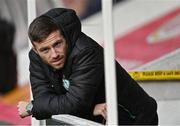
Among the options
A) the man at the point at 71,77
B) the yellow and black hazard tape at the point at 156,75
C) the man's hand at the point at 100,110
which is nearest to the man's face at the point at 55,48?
the man at the point at 71,77

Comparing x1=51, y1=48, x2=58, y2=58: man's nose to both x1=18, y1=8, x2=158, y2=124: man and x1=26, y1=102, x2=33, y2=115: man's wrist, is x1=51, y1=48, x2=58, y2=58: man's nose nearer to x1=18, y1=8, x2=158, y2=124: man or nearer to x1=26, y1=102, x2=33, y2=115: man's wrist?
x1=18, y1=8, x2=158, y2=124: man

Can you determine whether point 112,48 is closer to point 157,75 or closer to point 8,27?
point 157,75

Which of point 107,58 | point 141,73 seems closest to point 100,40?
point 141,73

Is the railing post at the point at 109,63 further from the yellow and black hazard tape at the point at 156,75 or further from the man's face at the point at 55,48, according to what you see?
the yellow and black hazard tape at the point at 156,75

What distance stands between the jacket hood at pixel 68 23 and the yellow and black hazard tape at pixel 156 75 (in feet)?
4.10

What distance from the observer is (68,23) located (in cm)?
270

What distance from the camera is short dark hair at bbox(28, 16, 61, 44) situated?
2717 millimetres

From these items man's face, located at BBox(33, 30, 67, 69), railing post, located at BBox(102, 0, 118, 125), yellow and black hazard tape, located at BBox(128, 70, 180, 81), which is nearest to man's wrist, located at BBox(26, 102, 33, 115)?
man's face, located at BBox(33, 30, 67, 69)

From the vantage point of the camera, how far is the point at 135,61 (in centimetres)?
418

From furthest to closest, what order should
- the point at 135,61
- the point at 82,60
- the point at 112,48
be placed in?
the point at 135,61
the point at 82,60
the point at 112,48

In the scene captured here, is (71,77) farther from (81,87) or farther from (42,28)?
(42,28)

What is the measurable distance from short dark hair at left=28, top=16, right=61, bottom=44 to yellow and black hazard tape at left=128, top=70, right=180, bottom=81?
1.29m

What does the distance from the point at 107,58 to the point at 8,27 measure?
2853 mm

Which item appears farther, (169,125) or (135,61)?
(135,61)
